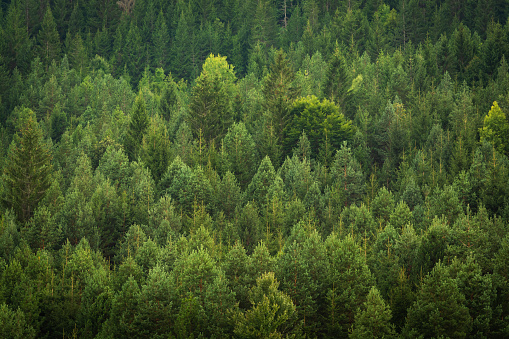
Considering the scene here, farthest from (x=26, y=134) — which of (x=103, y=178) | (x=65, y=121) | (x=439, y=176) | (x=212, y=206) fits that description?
(x=439, y=176)

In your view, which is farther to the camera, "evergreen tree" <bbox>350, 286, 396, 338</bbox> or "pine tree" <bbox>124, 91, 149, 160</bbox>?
"pine tree" <bbox>124, 91, 149, 160</bbox>

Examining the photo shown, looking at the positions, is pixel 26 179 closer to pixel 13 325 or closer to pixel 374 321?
pixel 13 325

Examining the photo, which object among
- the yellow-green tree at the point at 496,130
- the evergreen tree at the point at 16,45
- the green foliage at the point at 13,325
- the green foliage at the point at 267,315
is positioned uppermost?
the evergreen tree at the point at 16,45

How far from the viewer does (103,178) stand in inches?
3900

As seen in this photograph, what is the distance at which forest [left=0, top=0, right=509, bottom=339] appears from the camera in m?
62.6

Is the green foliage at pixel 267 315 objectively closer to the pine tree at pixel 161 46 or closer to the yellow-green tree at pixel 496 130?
the yellow-green tree at pixel 496 130

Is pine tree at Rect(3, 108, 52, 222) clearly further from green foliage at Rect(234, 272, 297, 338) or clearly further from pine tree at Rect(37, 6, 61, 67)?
pine tree at Rect(37, 6, 61, 67)

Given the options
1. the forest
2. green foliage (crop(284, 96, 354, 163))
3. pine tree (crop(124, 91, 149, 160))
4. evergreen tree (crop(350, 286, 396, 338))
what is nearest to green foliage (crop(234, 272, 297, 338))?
the forest

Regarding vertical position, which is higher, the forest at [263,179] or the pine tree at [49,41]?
the pine tree at [49,41]

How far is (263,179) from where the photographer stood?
9612 cm

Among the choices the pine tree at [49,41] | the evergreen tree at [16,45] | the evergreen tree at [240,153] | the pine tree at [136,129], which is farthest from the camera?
the pine tree at [49,41]

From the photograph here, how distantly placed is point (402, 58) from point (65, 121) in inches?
2731

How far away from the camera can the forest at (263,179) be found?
6256 centimetres

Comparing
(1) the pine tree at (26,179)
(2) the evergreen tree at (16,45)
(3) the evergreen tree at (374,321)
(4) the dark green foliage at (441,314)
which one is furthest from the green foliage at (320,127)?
(2) the evergreen tree at (16,45)
